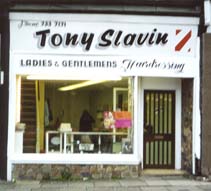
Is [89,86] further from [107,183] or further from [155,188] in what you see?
[155,188]

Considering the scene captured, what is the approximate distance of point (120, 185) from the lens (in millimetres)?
13484

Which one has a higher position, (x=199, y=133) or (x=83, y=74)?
(x=83, y=74)

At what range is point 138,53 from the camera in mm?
14594

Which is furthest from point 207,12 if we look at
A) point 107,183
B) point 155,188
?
point 107,183

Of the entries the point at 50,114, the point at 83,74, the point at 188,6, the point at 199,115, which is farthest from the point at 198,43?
the point at 50,114

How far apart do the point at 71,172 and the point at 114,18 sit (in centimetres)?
432

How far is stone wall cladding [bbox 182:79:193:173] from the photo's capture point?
49.5ft

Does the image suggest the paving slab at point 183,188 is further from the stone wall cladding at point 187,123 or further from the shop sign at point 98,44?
the shop sign at point 98,44

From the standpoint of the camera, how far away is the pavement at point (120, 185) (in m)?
13.0

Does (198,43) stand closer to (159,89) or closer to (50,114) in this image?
(159,89)

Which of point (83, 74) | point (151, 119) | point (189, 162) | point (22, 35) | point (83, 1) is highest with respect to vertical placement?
point (83, 1)

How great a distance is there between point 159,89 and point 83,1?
351cm

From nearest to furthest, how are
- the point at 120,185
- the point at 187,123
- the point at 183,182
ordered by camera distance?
the point at 120,185, the point at 183,182, the point at 187,123

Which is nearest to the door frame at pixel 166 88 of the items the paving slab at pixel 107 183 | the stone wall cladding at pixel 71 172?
the stone wall cladding at pixel 71 172
